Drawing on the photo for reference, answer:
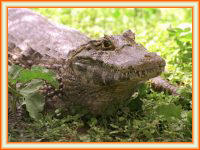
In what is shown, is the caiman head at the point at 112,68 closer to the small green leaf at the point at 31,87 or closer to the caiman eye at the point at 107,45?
the caiman eye at the point at 107,45

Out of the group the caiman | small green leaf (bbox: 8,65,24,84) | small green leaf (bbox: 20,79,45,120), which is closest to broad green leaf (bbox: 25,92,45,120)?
small green leaf (bbox: 20,79,45,120)

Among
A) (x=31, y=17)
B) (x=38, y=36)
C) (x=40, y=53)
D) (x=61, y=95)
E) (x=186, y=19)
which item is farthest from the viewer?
(x=186, y=19)

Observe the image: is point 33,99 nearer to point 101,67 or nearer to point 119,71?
point 101,67

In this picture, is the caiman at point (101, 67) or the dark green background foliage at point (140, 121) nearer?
the caiman at point (101, 67)

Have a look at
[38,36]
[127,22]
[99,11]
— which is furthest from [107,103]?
[99,11]

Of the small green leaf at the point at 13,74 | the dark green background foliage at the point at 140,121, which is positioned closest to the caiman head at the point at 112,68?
the dark green background foliage at the point at 140,121

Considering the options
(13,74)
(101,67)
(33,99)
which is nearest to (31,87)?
(33,99)

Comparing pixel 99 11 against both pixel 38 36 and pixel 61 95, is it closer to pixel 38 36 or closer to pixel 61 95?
pixel 38 36
